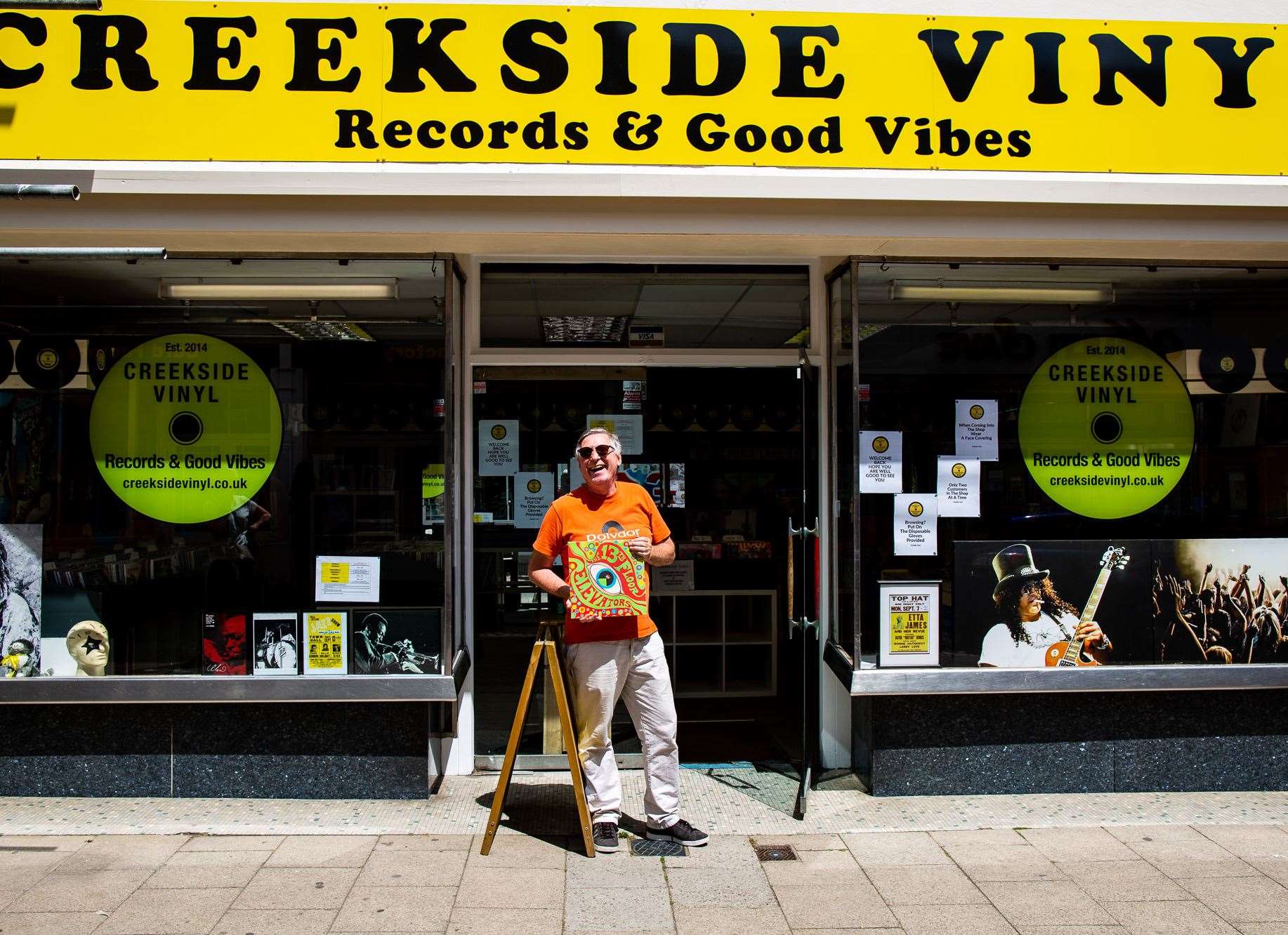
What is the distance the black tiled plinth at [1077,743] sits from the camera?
5.31 meters

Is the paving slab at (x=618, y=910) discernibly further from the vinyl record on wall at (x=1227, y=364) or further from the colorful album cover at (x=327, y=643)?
the vinyl record on wall at (x=1227, y=364)

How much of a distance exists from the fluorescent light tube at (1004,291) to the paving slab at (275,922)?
3.85 metres

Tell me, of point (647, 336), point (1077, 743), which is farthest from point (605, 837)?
point (647, 336)

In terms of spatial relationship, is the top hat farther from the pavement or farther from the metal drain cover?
the metal drain cover

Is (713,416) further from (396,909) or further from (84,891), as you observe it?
(84,891)

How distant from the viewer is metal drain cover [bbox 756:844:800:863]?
14.9ft

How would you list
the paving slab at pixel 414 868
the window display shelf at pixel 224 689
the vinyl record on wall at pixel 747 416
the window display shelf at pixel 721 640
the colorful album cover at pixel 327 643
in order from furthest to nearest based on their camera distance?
the window display shelf at pixel 721 640, the vinyl record on wall at pixel 747 416, the colorful album cover at pixel 327 643, the window display shelf at pixel 224 689, the paving slab at pixel 414 868

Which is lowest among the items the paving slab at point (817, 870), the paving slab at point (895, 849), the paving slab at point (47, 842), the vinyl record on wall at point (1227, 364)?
the paving slab at point (817, 870)

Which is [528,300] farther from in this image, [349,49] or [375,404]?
[349,49]

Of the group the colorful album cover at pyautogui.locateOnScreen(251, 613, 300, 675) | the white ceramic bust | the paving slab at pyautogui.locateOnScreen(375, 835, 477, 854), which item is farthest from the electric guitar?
the white ceramic bust

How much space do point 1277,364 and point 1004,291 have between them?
154cm

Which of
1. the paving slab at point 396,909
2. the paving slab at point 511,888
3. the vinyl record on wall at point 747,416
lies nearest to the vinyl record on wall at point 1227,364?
the vinyl record on wall at point 747,416

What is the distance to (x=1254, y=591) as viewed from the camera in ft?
18.0

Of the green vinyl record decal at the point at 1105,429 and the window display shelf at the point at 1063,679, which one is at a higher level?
the green vinyl record decal at the point at 1105,429
